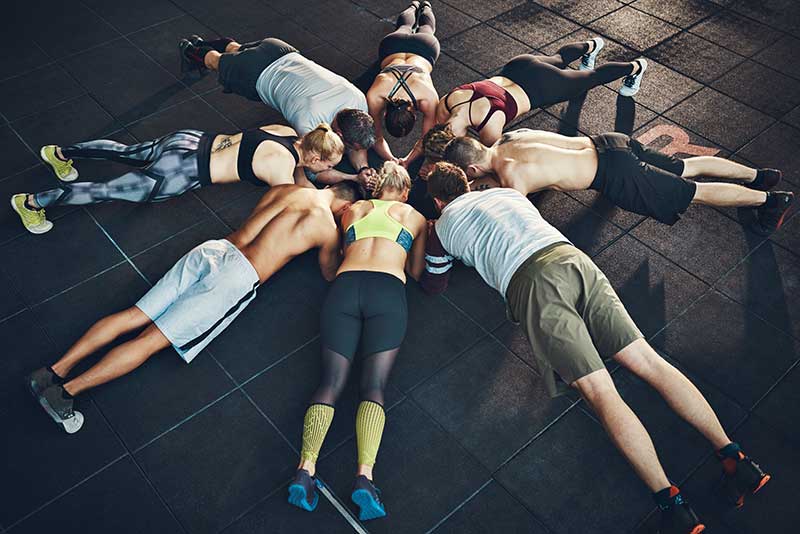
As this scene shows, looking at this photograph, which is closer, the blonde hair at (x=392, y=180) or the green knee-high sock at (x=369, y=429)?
the green knee-high sock at (x=369, y=429)

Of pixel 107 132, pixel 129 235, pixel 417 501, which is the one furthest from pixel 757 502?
pixel 107 132

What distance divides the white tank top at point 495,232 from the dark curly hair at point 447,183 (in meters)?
0.08

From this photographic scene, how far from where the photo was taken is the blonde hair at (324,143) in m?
4.59

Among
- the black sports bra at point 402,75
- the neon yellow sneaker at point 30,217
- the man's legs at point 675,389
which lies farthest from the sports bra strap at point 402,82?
the neon yellow sneaker at point 30,217

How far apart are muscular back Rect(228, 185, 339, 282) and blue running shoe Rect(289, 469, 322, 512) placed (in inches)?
52.9

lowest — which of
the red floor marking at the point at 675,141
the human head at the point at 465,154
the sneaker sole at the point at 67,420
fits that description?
the sneaker sole at the point at 67,420

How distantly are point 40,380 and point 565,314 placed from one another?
3.17 meters

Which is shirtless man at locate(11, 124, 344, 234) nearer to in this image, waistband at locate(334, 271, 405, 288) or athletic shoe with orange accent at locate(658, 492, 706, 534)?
waistband at locate(334, 271, 405, 288)

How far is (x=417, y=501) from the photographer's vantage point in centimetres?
367

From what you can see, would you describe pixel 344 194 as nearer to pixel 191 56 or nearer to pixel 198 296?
pixel 198 296

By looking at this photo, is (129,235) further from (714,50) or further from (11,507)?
(714,50)

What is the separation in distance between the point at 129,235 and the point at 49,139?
1592 millimetres

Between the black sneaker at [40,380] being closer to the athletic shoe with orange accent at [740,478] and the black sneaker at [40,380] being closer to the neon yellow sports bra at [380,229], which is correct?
the neon yellow sports bra at [380,229]

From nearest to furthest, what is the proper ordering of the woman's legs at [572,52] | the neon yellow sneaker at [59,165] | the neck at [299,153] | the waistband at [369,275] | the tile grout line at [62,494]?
the tile grout line at [62,494] → the waistband at [369,275] → the neck at [299,153] → the neon yellow sneaker at [59,165] → the woman's legs at [572,52]
